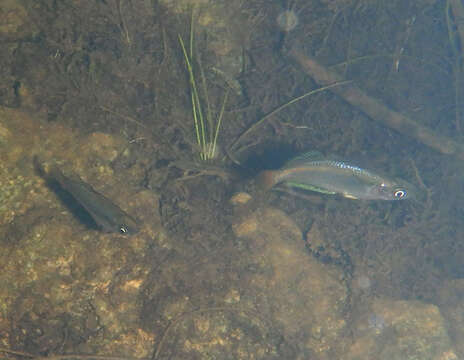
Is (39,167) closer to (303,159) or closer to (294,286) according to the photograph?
(303,159)

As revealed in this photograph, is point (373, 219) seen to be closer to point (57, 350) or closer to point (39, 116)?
point (57, 350)

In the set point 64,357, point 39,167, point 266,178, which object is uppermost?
point 39,167

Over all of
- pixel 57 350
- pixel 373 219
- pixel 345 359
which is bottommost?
pixel 345 359

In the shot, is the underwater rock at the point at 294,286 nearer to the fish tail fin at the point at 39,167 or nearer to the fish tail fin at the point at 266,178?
the fish tail fin at the point at 266,178

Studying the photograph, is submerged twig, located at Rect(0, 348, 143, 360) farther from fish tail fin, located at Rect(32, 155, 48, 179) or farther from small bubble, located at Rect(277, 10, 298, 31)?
small bubble, located at Rect(277, 10, 298, 31)

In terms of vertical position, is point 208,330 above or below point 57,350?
below

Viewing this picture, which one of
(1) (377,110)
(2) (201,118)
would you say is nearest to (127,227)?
(2) (201,118)

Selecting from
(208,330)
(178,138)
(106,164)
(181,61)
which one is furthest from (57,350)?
(181,61)
